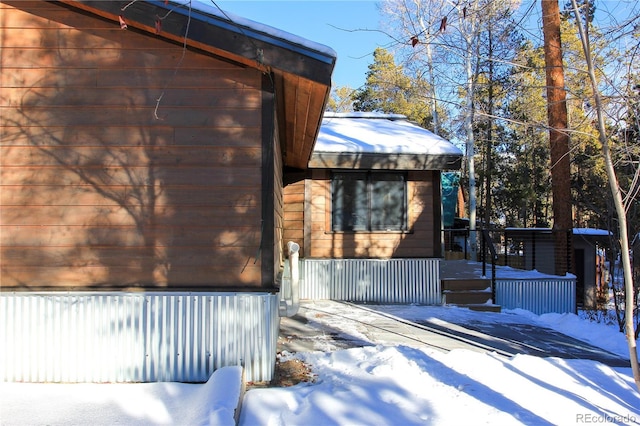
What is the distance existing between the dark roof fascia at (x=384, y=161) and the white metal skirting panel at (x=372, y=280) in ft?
6.23

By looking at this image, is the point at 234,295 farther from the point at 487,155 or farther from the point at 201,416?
the point at 487,155

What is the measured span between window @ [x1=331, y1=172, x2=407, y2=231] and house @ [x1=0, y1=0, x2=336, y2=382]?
5.00 meters

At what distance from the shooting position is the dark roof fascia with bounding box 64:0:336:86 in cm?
447

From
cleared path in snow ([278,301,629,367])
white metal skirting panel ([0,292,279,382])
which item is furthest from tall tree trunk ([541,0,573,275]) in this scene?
white metal skirting panel ([0,292,279,382])

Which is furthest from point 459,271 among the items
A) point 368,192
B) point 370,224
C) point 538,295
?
point 368,192

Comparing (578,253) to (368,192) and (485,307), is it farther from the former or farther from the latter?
(368,192)

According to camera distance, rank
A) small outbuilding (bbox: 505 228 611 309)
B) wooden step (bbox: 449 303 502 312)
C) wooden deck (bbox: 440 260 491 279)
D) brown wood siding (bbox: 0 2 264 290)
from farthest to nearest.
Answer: small outbuilding (bbox: 505 228 611 309)
wooden deck (bbox: 440 260 491 279)
wooden step (bbox: 449 303 502 312)
brown wood siding (bbox: 0 2 264 290)

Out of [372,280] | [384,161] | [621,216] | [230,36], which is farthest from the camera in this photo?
[372,280]

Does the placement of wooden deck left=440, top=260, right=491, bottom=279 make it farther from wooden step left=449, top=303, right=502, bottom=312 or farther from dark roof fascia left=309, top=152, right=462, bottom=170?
dark roof fascia left=309, top=152, right=462, bottom=170

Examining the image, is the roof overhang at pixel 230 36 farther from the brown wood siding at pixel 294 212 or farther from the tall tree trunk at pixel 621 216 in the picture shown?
the brown wood siding at pixel 294 212

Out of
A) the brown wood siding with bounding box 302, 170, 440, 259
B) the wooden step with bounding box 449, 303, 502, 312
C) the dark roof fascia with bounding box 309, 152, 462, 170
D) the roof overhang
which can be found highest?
the roof overhang

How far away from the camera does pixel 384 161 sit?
9289 mm

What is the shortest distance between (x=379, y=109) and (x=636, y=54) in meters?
25.4

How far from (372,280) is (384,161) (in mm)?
2430
